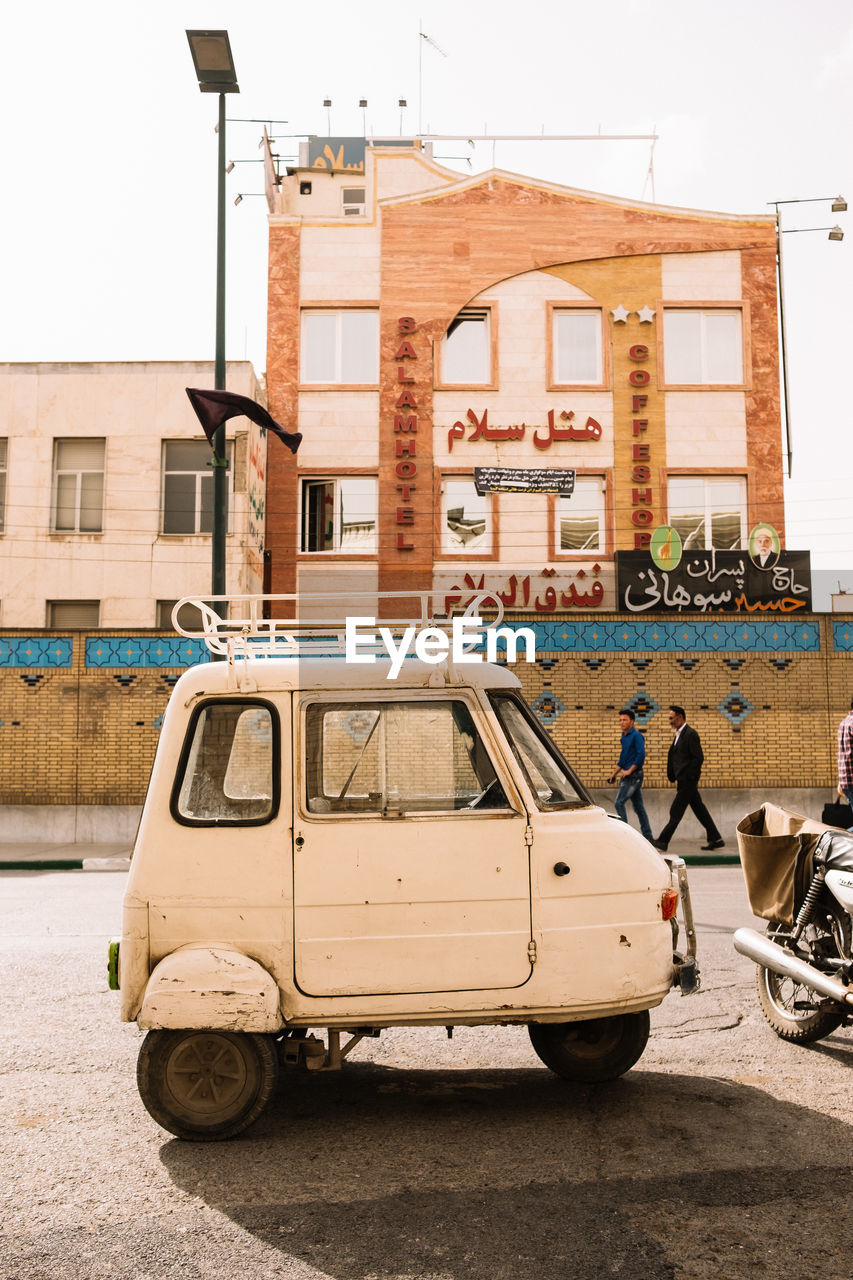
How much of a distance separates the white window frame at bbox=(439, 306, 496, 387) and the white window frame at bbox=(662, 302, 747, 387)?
4043 millimetres

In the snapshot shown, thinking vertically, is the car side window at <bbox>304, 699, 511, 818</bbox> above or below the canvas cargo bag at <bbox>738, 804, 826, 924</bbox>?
above


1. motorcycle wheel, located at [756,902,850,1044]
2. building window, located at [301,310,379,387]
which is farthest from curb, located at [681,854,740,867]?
building window, located at [301,310,379,387]

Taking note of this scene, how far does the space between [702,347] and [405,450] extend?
7378mm

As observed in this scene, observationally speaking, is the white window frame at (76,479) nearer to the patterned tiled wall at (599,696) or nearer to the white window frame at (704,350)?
the patterned tiled wall at (599,696)

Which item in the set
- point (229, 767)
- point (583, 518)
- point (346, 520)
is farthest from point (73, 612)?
point (229, 767)

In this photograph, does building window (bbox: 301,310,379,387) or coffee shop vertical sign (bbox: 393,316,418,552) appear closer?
coffee shop vertical sign (bbox: 393,316,418,552)

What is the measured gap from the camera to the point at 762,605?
24.3 m

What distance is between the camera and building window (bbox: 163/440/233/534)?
24.6m

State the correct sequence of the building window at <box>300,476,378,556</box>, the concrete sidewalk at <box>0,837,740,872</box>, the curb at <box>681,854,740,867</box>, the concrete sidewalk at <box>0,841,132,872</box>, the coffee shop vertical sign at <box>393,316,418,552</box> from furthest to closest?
1. the building window at <box>300,476,378,556</box>
2. the coffee shop vertical sign at <box>393,316,418,552</box>
3. the concrete sidewalk at <box>0,841,132,872</box>
4. the concrete sidewalk at <box>0,837,740,872</box>
5. the curb at <box>681,854,740,867</box>

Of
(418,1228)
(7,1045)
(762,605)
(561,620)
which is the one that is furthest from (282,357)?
(418,1228)

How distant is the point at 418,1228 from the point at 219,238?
14433 millimetres

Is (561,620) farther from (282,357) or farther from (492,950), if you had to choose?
(492,950)

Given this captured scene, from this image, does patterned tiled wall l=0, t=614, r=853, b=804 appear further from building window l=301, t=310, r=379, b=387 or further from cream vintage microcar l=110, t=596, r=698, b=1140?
cream vintage microcar l=110, t=596, r=698, b=1140

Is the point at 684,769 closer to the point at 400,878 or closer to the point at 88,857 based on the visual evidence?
the point at 88,857
